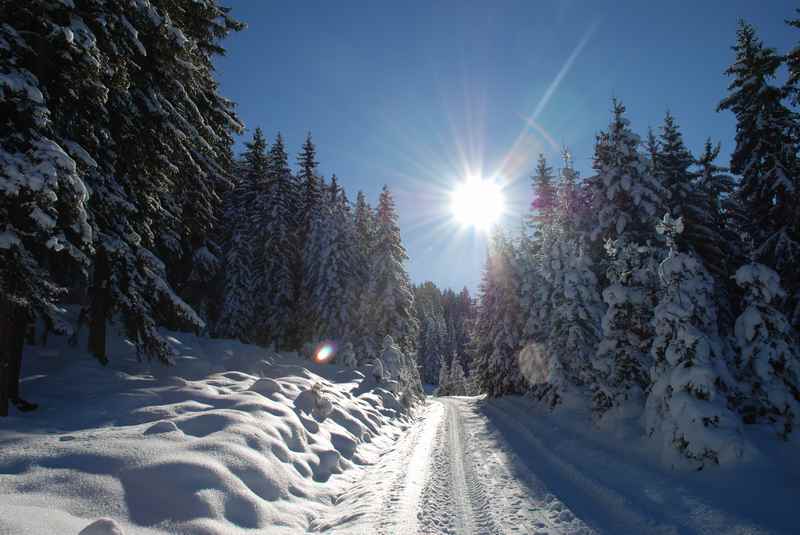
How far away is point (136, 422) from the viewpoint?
8.43 m

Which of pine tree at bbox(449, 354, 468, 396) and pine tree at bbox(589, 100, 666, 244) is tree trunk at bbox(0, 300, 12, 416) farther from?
pine tree at bbox(449, 354, 468, 396)

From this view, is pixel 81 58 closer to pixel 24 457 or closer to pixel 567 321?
pixel 24 457

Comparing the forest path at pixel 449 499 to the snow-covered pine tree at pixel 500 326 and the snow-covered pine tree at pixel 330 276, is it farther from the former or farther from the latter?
the snow-covered pine tree at pixel 500 326

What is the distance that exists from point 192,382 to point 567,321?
16444mm

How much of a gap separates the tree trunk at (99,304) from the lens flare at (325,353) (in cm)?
1917

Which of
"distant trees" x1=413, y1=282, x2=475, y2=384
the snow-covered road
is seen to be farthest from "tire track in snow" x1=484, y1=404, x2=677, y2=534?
"distant trees" x1=413, y1=282, x2=475, y2=384

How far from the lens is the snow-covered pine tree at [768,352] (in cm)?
1104

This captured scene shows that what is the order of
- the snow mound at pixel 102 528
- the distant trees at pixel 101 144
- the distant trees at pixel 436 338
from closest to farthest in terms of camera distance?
the snow mound at pixel 102 528 → the distant trees at pixel 101 144 → the distant trees at pixel 436 338

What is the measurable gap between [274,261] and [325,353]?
796 cm

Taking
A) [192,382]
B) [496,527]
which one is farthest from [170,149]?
[496,527]

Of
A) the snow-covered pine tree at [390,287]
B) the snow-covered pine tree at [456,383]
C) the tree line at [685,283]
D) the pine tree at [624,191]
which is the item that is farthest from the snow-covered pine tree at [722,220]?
the snow-covered pine tree at [456,383]

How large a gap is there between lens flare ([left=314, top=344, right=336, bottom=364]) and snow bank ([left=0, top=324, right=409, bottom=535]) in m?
16.2

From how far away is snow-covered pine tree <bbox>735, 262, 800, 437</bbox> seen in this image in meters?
11.0

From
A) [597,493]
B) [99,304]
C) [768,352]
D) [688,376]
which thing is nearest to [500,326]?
[768,352]
